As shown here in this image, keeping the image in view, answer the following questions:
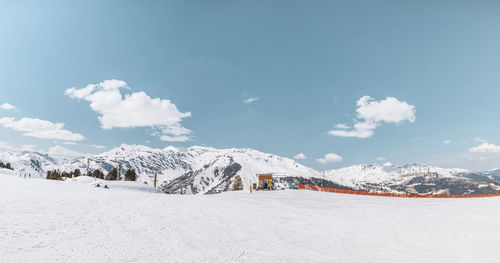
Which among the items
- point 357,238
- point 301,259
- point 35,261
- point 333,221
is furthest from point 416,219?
point 35,261

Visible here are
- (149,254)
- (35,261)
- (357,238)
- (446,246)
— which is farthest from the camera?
(357,238)

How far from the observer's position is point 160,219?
14672 millimetres

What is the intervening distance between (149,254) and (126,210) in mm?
8890

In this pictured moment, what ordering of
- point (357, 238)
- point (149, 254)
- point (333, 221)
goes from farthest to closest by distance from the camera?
1. point (333, 221)
2. point (357, 238)
3. point (149, 254)

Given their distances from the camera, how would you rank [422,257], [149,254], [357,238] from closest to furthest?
[149,254]
[422,257]
[357,238]

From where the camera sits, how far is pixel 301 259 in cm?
978

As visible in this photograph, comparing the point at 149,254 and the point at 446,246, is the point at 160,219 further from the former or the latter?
the point at 446,246

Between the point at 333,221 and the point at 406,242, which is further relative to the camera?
the point at 333,221

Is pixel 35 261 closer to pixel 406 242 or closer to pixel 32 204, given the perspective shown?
pixel 32 204

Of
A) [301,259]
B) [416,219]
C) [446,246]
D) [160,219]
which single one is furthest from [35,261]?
[416,219]

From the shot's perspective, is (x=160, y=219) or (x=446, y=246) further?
(x=160, y=219)

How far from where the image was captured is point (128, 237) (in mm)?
10805

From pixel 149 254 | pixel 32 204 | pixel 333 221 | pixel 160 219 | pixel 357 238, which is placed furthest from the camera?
pixel 333 221

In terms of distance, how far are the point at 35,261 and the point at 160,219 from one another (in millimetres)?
7158
